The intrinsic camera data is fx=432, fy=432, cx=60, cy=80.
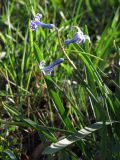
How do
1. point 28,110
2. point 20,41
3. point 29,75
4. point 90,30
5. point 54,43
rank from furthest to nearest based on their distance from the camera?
point 90,30 < point 20,41 < point 54,43 < point 29,75 < point 28,110

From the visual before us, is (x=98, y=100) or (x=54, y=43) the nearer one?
(x=98, y=100)

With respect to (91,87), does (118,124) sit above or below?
below

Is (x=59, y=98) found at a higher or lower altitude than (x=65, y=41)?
lower

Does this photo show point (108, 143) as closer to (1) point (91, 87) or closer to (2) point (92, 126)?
(2) point (92, 126)

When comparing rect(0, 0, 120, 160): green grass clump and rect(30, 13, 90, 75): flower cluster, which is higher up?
rect(30, 13, 90, 75): flower cluster

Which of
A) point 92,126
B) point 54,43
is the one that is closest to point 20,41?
point 54,43

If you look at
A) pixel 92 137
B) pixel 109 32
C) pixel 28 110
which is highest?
pixel 109 32

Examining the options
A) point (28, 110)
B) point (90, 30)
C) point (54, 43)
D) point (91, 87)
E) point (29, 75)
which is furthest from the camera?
point (90, 30)

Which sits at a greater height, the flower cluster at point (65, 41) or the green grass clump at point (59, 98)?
the flower cluster at point (65, 41)
